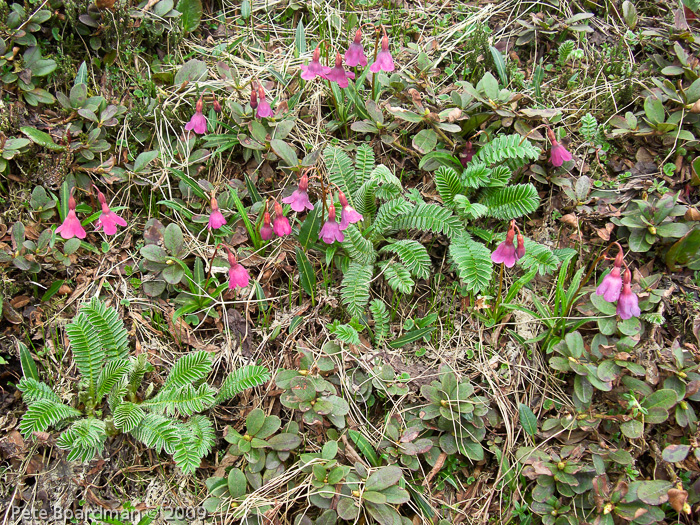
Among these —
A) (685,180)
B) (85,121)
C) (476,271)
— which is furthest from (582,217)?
(85,121)

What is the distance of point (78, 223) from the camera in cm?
265

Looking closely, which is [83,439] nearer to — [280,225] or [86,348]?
[86,348]

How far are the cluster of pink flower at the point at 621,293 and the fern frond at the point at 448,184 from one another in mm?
896

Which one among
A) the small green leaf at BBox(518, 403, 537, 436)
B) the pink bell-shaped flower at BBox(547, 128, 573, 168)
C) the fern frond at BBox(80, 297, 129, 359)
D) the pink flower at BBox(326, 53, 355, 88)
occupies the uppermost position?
the pink flower at BBox(326, 53, 355, 88)

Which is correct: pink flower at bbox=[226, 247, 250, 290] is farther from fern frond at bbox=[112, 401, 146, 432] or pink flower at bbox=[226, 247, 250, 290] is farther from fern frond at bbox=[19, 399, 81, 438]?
fern frond at bbox=[19, 399, 81, 438]

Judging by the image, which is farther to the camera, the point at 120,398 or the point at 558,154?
the point at 558,154

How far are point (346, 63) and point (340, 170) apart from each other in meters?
0.69

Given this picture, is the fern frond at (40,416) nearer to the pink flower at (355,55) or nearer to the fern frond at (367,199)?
the fern frond at (367,199)

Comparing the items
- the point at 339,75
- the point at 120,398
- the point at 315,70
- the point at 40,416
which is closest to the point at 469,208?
the point at 339,75

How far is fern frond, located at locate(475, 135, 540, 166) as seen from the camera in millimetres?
2806

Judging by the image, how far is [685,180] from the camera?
299cm

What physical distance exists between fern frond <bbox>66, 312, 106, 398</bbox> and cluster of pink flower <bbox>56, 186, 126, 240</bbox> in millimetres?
483

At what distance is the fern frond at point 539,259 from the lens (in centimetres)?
265

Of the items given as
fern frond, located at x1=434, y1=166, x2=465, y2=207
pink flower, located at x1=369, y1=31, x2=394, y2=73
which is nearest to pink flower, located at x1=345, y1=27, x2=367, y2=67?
pink flower, located at x1=369, y1=31, x2=394, y2=73
